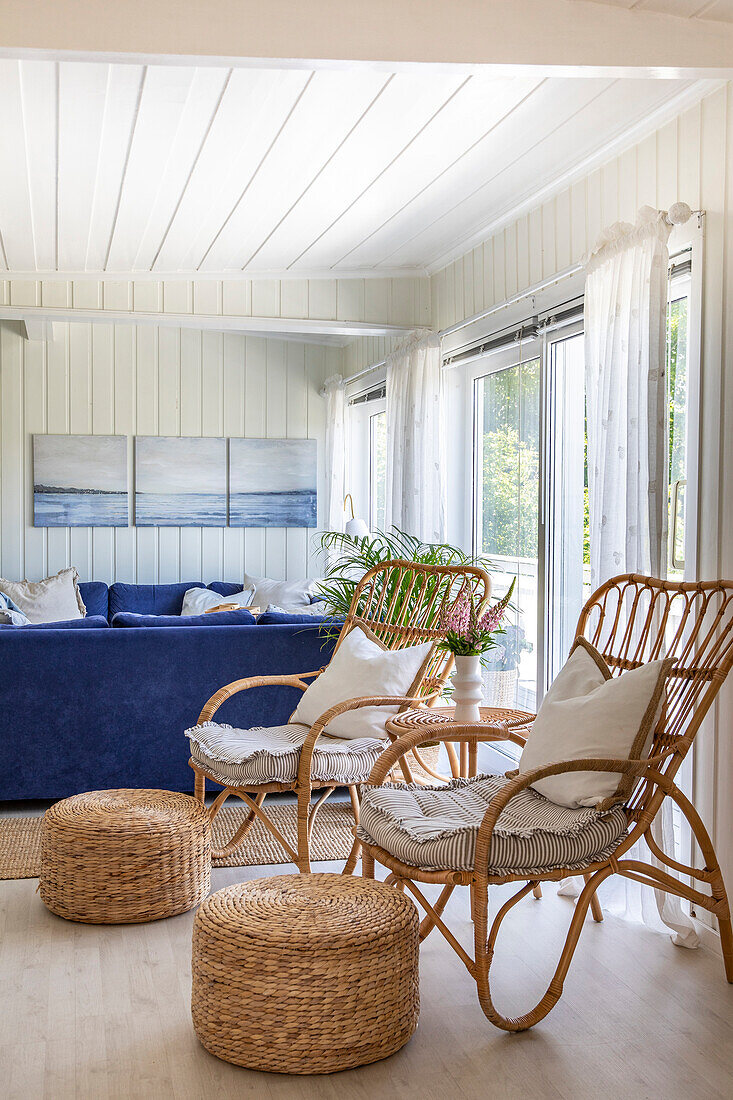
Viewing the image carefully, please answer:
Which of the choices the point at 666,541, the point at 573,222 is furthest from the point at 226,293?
the point at 666,541

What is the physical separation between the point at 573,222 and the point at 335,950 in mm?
2753

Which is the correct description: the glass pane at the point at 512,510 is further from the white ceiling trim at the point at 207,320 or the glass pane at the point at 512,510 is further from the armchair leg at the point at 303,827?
the armchair leg at the point at 303,827

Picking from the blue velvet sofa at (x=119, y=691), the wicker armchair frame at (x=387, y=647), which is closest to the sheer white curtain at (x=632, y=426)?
the wicker armchair frame at (x=387, y=647)

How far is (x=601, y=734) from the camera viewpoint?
8.30 feet

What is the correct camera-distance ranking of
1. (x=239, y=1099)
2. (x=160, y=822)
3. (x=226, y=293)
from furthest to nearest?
(x=226, y=293) < (x=160, y=822) < (x=239, y=1099)

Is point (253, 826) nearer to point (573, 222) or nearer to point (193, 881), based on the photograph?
point (193, 881)

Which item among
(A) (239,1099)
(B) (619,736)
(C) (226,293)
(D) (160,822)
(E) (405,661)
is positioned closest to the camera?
(A) (239,1099)

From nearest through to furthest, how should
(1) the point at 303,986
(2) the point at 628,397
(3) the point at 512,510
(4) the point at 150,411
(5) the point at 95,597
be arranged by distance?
(1) the point at 303,986
(2) the point at 628,397
(3) the point at 512,510
(5) the point at 95,597
(4) the point at 150,411

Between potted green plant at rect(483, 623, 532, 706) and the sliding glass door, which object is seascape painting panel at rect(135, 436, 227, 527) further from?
potted green plant at rect(483, 623, 532, 706)

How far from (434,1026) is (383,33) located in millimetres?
2320

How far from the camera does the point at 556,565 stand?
3.99 metres

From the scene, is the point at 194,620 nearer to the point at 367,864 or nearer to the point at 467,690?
the point at 467,690

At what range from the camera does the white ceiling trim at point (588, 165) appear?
2951 millimetres

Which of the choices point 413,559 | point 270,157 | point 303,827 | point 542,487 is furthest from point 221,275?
point 303,827
